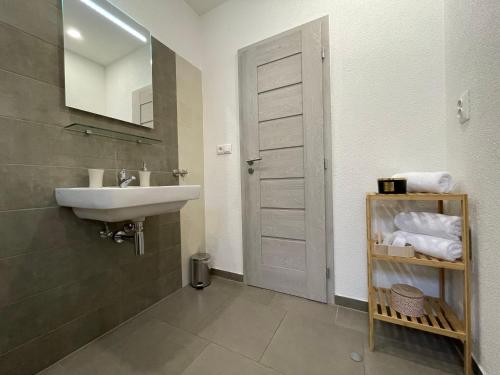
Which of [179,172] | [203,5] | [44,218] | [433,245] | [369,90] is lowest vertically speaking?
[433,245]

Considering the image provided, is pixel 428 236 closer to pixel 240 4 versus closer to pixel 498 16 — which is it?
pixel 498 16

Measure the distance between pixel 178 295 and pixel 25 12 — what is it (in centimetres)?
179

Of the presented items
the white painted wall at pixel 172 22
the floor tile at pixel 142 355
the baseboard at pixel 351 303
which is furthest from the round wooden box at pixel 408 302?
the white painted wall at pixel 172 22

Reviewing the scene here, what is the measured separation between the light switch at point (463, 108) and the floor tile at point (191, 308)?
1678mm

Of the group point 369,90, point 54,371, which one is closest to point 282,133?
point 369,90

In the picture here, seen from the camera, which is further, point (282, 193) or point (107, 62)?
point (282, 193)

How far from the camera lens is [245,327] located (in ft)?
3.94

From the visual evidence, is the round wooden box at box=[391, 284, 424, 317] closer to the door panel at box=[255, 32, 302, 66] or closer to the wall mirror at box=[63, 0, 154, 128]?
the door panel at box=[255, 32, 302, 66]

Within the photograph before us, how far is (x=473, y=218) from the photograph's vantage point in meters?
0.88

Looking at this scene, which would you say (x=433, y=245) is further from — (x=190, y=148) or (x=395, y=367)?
(x=190, y=148)

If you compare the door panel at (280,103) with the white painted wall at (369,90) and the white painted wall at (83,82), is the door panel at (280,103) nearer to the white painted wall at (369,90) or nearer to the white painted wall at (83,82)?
the white painted wall at (369,90)

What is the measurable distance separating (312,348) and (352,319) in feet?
1.24

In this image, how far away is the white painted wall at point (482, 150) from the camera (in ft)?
2.39

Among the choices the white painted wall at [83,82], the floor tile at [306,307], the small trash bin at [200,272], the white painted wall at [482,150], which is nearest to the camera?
the white painted wall at [482,150]
